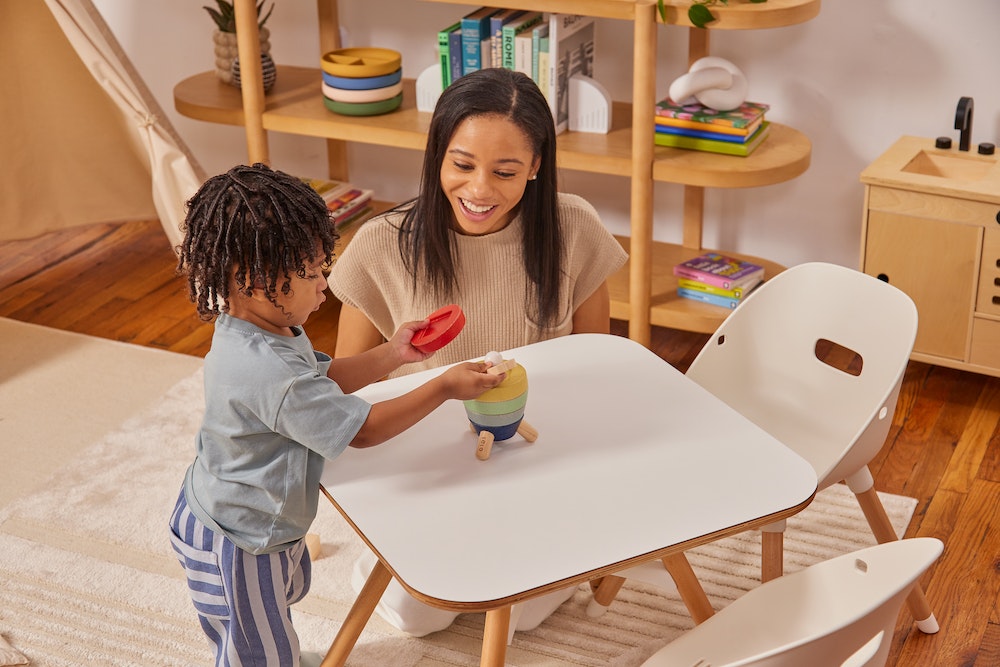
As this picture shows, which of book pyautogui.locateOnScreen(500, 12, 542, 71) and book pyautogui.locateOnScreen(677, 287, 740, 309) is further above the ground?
book pyautogui.locateOnScreen(500, 12, 542, 71)

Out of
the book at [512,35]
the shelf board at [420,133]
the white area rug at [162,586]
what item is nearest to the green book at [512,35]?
the book at [512,35]

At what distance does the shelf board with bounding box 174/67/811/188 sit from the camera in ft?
9.11

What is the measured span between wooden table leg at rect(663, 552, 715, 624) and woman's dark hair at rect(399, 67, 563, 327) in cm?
50

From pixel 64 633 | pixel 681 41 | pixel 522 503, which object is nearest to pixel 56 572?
pixel 64 633

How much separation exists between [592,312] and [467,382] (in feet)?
2.00

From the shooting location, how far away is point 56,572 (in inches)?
92.7

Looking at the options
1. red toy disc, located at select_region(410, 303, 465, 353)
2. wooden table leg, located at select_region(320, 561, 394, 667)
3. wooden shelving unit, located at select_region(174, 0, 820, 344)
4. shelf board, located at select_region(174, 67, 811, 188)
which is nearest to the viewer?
red toy disc, located at select_region(410, 303, 465, 353)

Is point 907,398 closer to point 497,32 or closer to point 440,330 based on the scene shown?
point 497,32

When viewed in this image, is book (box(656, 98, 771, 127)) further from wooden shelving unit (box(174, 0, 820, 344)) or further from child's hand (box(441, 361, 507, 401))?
child's hand (box(441, 361, 507, 401))

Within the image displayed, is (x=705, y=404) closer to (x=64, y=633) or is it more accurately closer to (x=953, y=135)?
(x=64, y=633)

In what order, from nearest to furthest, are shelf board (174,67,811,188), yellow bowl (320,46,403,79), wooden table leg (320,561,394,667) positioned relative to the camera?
wooden table leg (320,561,394,667) → shelf board (174,67,811,188) → yellow bowl (320,46,403,79)

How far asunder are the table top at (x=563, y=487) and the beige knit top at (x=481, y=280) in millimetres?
241

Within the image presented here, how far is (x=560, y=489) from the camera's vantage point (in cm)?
157

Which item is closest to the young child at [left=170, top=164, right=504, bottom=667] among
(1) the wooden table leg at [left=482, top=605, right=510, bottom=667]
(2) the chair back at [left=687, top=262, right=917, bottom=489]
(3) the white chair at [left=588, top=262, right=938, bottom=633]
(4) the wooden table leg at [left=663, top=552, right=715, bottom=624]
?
(1) the wooden table leg at [left=482, top=605, right=510, bottom=667]
